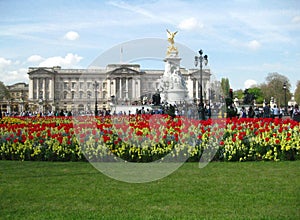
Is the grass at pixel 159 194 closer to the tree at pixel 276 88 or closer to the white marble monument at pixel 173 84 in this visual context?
the white marble monument at pixel 173 84

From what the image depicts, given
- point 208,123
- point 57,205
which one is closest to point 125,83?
point 208,123

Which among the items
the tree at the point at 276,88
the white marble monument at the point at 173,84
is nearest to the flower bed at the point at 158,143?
the white marble monument at the point at 173,84

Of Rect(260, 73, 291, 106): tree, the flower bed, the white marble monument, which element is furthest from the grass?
Rect(260, 73, 291, 106): tree

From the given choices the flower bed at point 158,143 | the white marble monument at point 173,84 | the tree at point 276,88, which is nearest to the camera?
the flower bed at point 158,143

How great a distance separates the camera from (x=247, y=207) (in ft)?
19.1

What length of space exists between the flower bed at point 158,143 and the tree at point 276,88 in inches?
2830

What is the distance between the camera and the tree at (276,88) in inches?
3169

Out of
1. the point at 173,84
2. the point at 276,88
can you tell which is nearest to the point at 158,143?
the point at 173,84

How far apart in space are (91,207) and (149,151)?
13.9 feet

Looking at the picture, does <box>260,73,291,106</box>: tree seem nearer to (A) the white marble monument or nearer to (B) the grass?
(A) the white marble monument

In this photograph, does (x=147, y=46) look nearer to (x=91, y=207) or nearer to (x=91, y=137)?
(x=91, y=207)

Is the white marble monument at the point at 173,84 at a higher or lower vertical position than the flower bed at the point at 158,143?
higher

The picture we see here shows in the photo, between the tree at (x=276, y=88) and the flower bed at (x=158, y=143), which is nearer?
the flower bed at (x=158, y=143)

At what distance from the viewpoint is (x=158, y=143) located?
1023 cm
